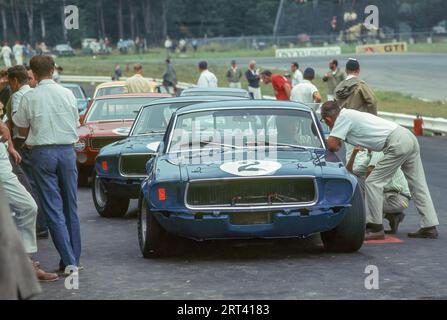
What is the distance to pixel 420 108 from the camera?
33.9 metres

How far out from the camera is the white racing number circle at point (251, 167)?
9.19m

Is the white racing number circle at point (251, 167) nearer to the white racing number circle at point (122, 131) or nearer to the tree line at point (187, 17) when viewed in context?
the white racing number circle at point (122, 131)

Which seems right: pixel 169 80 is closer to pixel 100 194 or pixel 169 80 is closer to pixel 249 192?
pixel 100 194

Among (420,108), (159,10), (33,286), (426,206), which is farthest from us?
(159,10)

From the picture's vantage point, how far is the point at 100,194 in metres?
13.1

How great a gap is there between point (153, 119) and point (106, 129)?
2284mm

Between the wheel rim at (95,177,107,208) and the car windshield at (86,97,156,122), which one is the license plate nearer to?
the wheel rim at (95,177,107,208)

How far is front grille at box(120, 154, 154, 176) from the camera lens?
1241 centimetres

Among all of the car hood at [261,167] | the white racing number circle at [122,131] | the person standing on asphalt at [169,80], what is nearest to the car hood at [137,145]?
the white racing number circle at [122,131]

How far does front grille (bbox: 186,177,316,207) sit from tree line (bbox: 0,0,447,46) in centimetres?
9945

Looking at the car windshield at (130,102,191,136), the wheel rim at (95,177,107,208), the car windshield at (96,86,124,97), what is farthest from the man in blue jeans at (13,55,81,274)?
the car windshield at (96,86,124,97)
